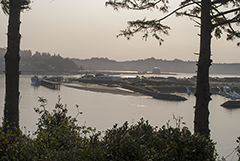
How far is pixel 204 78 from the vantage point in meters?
4.81

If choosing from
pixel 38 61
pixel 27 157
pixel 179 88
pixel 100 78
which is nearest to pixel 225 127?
pixel 27 157

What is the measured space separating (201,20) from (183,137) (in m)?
3.18

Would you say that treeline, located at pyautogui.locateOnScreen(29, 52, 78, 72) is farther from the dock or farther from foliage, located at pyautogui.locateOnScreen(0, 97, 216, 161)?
foliage, located at pyautogui.locateOnScreen(0, 97, 216, 161)

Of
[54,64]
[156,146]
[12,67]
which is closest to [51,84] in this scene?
[12,67]

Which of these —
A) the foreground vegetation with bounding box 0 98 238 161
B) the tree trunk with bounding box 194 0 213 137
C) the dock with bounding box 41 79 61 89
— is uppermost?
the tree trunk with bounding box 194 0 213 137

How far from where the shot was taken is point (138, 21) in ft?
19.0

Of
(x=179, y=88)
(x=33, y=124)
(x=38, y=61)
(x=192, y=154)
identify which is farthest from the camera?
(x=38, y=61)

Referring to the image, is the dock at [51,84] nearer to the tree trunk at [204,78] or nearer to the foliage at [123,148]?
the tree trunk at [204,78]

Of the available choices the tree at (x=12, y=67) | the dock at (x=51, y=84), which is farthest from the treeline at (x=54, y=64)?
the tree at (x=12, y=67)

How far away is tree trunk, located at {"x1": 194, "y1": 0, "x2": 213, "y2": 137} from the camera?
477 cm

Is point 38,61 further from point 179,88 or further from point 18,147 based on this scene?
point 18,147

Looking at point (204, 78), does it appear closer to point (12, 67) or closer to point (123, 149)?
point (123, 149)

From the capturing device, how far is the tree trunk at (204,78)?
4773 millimetres

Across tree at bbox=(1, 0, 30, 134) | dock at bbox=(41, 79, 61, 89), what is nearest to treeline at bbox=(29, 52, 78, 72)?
dock at bbox=(41, 79, 61, 89)
